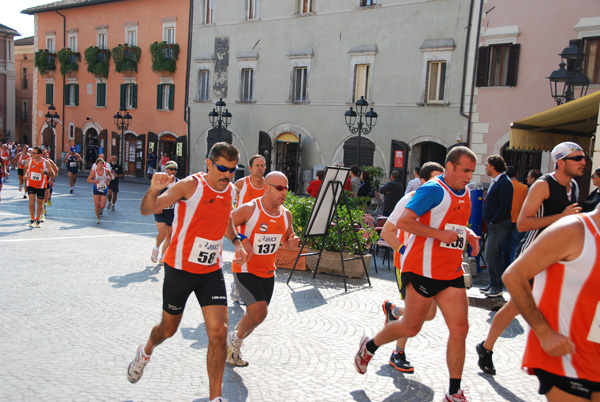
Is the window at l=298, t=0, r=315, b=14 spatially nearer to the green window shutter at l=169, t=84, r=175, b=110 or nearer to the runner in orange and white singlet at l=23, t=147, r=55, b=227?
the green window shutter at l=169, t=84, r=175, b=110

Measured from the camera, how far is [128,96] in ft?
122

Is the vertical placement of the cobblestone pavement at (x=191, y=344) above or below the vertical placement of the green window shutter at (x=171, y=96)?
below

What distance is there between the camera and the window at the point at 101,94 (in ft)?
127

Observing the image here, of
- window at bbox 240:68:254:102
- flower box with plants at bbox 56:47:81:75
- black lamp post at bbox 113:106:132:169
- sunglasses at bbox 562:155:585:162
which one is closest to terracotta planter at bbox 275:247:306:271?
sunglasses at bbox 562:155:585:162

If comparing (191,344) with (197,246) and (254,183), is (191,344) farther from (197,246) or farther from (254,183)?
(254,183)

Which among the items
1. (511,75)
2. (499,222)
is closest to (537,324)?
(499,222)

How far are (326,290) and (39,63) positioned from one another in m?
41.0

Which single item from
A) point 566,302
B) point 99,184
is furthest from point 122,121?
point 566,302

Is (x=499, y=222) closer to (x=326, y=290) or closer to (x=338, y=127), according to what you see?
(x=326, y=290)

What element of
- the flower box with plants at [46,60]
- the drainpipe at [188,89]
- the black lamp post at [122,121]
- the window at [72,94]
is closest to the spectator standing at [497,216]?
the drainpipe at [188,89]

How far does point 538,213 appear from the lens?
543cm

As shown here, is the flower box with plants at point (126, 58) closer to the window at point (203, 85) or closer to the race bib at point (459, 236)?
the window at point (203, 85)

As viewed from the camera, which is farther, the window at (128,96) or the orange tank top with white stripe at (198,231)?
the window at (128,96)

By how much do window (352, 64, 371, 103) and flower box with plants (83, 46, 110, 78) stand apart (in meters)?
20.5
